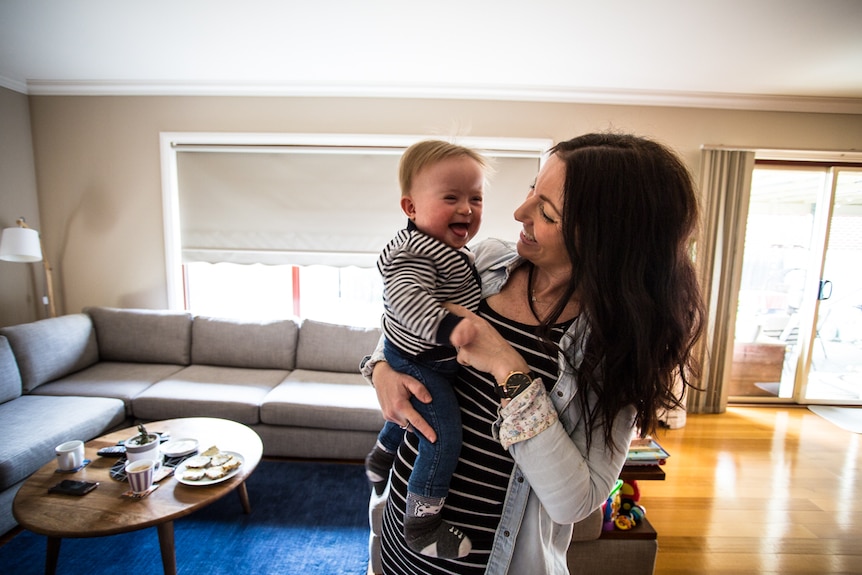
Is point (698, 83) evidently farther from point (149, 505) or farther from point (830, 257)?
point (149, 505)

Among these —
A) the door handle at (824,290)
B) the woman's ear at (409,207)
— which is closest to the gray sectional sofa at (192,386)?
the woman's ear at (409,207)

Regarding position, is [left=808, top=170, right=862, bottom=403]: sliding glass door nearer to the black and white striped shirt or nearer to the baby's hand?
the black and white striped shirt

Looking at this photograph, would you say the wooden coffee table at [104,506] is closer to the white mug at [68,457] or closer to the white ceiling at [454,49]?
the white mug at [68,457]

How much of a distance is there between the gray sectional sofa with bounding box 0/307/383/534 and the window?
0.41m

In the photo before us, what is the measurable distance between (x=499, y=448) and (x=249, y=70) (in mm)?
3445

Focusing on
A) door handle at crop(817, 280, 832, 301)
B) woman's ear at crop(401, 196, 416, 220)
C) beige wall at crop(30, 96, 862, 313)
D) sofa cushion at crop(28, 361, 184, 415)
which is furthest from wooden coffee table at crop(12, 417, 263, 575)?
door handle at crop(817, 280, 832, 301)

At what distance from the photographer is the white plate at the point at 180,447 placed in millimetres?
1900

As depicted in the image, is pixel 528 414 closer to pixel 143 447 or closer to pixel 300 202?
pixel 143 447

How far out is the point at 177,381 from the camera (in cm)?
283

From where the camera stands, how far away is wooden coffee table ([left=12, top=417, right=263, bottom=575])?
1456mm

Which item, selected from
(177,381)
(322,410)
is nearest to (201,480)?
(322,410)

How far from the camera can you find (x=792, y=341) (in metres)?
3.98

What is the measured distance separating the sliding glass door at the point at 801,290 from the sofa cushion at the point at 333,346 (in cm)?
353

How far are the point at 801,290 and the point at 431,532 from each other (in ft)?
15.9
